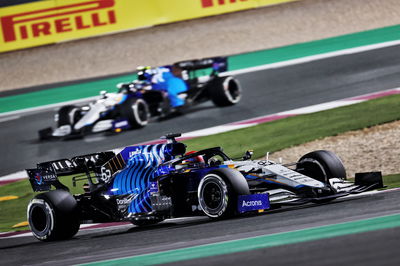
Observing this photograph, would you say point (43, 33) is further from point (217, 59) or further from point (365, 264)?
point (365, 264)

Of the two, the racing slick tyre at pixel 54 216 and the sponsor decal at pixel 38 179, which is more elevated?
the sponsor decal at pixel 38 179

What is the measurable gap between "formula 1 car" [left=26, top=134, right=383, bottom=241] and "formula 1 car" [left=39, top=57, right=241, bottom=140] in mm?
7348

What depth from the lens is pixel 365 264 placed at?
5102 millimetres

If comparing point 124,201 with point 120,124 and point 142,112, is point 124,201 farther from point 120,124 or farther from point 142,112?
point 142,112

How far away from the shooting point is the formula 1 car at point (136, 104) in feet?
58.7

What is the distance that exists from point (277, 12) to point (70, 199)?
15435 mm

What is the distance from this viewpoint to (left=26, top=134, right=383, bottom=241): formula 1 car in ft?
29.1

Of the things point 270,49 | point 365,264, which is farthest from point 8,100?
point 365,264

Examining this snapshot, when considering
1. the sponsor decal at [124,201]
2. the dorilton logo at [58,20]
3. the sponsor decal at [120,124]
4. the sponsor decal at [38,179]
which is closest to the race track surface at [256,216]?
the sponsor decal at [120,124]

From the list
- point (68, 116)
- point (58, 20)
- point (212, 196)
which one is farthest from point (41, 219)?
point (58, 20)

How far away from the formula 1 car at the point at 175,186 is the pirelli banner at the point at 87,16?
13636 mm

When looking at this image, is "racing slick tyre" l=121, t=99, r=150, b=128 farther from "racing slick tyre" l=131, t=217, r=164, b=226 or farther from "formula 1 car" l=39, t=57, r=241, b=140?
"racing slick tyre" l=131, t=217, r=164, b=226

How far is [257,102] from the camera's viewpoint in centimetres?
1878

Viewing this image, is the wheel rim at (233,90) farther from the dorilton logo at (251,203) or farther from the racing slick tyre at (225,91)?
the dorilton logo at (251,203)
